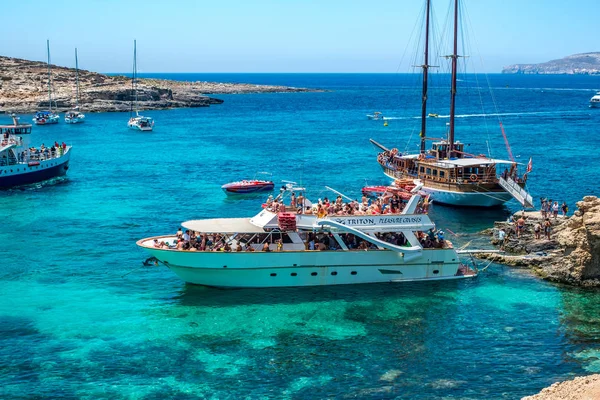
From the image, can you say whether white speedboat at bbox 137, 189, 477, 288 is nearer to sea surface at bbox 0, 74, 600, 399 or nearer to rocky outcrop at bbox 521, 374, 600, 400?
sea surface at bbox 0, 74, 600, 399

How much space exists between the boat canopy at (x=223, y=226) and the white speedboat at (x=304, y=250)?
49 millimetres

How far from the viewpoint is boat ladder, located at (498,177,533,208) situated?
49.6 meters

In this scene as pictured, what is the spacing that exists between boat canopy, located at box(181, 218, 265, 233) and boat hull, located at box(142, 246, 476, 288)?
1420mm

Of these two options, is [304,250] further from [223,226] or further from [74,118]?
[74,118]

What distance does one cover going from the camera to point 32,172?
63.6 metres

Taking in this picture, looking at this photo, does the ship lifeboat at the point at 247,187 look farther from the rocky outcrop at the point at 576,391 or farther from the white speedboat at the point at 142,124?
the white speedboat at the point at 142,124

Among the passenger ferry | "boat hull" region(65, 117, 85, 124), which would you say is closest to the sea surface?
the passenger ferry

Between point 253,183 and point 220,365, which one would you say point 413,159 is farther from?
point 220,365

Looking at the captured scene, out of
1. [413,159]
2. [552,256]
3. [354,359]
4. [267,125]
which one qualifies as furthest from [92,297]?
[267,125]

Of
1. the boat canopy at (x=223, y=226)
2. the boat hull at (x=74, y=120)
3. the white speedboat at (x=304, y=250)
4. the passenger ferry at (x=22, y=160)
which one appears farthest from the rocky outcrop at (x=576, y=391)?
the boat hull at (x=74, y=120)

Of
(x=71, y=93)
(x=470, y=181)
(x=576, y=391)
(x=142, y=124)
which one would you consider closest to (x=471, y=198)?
(x=470, y=181)

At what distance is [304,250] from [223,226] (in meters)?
4.27

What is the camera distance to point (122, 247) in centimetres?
4247

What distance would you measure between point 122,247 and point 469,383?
24881mm
